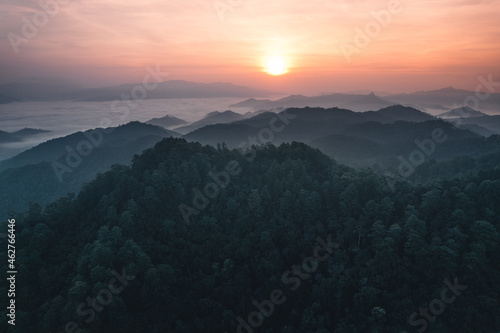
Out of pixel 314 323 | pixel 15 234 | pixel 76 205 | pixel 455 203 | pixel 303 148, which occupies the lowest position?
pixel 314 323

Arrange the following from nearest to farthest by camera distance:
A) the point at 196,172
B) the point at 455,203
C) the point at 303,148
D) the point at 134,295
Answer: the point at 134,295, the point at 455,203, the point at 196,172, the point at 303,148

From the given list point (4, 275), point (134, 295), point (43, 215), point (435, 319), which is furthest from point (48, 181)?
point (435, 319)

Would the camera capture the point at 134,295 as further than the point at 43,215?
No

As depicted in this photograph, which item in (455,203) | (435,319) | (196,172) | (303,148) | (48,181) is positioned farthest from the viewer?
(48,181)

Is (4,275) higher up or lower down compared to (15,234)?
lower down

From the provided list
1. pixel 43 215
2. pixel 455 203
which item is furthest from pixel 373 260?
pixel 43 215

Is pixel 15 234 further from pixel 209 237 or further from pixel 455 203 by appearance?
pixel 455 203

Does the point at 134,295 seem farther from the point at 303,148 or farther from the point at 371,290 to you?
the point at 303,148
